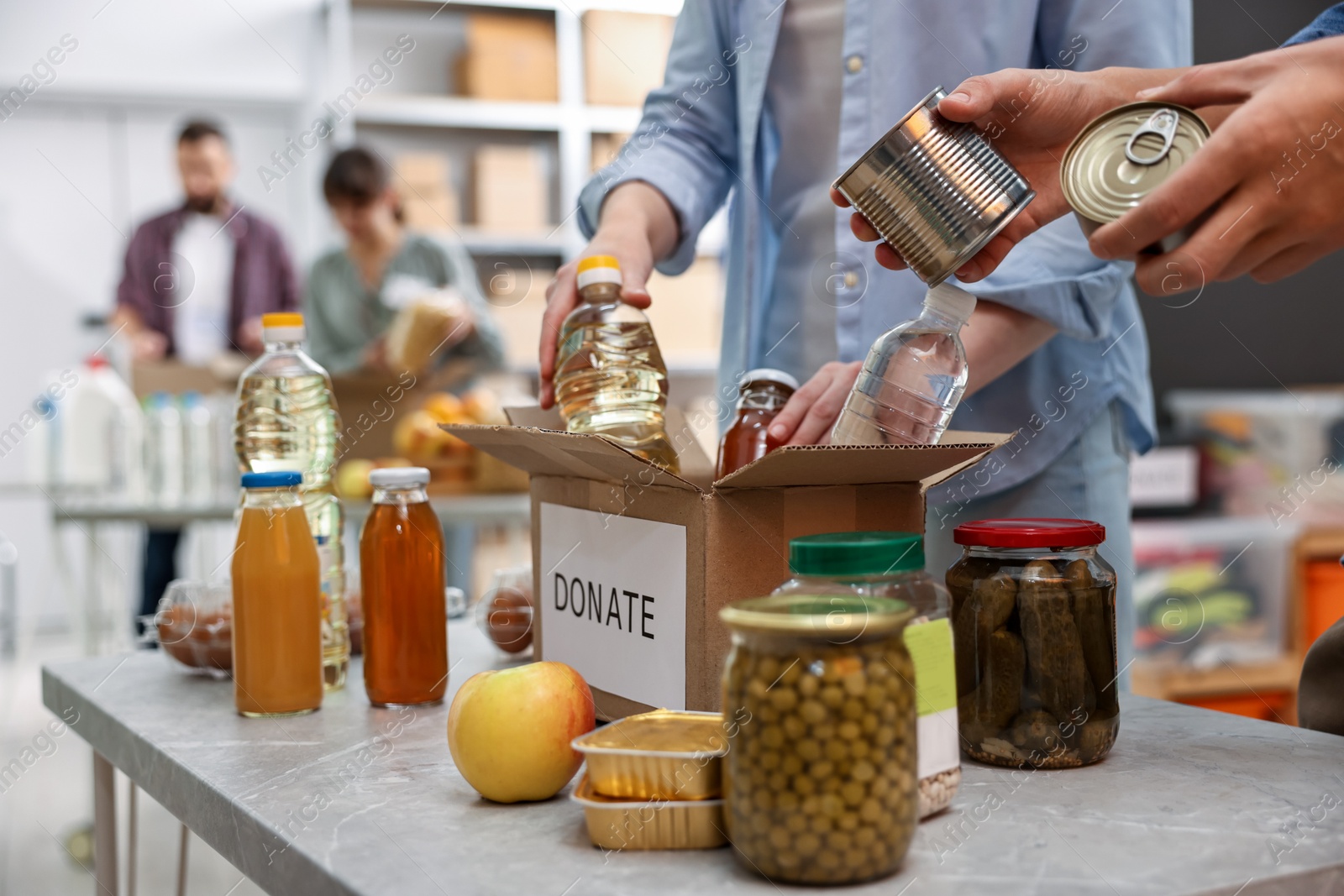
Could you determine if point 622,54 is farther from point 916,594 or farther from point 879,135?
point 916,594

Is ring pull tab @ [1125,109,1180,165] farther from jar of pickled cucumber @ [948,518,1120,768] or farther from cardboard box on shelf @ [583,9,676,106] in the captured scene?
cardboard box on shelf @ [583,9,676,106]

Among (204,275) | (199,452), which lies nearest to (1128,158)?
(199,452)

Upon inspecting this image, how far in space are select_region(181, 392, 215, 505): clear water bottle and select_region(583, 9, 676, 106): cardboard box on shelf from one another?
2215 mm

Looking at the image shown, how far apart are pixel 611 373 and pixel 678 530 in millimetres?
323

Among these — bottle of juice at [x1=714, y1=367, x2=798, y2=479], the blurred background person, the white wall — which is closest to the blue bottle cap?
bottle of juice at [x1=714, y1=367, x2=798, y2=479]

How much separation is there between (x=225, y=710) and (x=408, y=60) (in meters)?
4.16

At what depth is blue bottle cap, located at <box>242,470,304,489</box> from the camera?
0.98 meters

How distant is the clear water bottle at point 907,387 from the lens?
90 centimetres

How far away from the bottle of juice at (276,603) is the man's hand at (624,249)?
266mm

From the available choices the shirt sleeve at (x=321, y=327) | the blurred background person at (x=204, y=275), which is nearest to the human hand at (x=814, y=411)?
the shirt sleeve at (x=321, y=327)

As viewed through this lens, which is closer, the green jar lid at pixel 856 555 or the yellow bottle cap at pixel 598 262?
the green jar lid at pixel 856 555

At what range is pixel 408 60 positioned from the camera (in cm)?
475

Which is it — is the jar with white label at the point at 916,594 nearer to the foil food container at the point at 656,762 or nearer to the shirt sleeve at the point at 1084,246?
the foil food container at the point at 656,762

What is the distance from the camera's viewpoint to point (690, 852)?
686 millimetres
